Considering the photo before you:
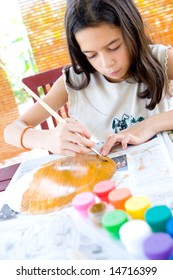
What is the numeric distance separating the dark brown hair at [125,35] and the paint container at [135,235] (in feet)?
1.66

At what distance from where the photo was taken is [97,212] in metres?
0.49

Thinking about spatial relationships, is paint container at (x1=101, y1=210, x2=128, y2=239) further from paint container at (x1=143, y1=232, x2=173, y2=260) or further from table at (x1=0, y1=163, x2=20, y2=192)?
table at (x1=0, y1=163, x2=20, y2=192)

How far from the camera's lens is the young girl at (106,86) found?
0.75 metres

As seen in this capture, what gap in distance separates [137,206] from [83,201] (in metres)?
0.10

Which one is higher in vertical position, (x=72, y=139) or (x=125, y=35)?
(x=125, y=35)

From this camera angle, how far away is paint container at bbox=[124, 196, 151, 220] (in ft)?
1.51

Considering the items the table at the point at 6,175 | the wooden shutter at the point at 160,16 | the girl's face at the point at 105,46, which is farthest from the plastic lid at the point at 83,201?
the wooden shutter at the point at 160,16

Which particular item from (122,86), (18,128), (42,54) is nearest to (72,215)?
(18,128)

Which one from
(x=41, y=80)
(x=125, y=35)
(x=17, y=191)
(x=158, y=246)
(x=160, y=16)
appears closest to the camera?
(x=158, y=246)

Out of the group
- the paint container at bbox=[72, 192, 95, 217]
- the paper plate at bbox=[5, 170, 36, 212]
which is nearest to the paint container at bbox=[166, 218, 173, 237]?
the paint container at bbox=[72, 192, 95, 217]

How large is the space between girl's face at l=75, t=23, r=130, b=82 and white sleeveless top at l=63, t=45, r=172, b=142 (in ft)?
0.59

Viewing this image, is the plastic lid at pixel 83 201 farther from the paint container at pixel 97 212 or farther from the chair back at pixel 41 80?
the chair back at pixel 41 80

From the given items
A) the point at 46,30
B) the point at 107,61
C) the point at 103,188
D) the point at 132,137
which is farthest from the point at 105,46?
the point at 46,30

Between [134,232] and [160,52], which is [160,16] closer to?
[160,52]
